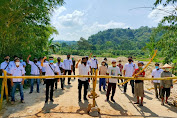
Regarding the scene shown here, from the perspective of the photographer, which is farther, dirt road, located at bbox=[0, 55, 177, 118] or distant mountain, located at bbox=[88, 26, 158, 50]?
distant mountain, located at bbox=[88, 26, 158, 50]

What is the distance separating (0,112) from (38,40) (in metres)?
7.49

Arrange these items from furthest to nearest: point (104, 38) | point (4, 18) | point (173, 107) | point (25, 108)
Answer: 1. point (104, 38)
2. point (4, 18)
3. point (173, 107)
4. point (25, 108)

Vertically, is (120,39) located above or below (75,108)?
above

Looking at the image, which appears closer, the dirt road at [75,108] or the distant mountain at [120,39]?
the dirt road at [75,108]

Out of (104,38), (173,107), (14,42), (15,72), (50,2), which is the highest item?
(104,38)

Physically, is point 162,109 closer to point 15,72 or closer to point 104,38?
point 15,72

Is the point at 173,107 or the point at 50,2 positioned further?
the point at 50,2

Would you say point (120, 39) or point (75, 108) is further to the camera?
point (120, 39)

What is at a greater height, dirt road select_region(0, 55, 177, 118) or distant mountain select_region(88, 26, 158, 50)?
distant mountain select_region(88, 26, 158, 50)

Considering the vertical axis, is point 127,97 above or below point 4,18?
below

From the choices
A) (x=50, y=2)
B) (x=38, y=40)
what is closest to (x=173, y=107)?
(x=50, y=2)

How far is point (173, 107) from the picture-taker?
6.62m

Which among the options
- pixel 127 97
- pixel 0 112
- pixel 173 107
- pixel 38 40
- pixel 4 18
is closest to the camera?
pixel 0 112

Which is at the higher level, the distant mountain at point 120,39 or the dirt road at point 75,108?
the distant mountain at point 120,39
